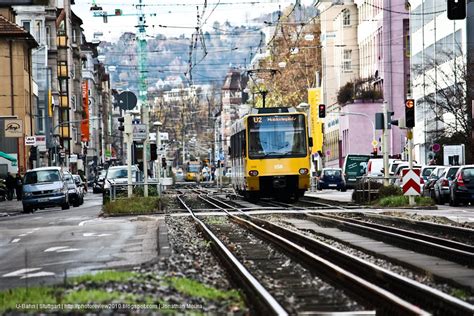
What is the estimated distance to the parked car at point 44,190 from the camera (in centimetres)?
5041

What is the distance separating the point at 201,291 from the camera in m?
13.9

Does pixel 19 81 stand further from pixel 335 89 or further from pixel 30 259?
pixel 30 259

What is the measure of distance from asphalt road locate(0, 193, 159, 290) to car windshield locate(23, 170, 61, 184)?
14188mm

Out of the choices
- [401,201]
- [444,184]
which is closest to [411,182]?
[401,201]

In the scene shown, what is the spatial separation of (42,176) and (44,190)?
0.84 metres

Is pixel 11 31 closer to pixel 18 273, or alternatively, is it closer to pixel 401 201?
pixel 401 201

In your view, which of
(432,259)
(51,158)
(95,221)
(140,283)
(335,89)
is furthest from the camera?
(335,89)

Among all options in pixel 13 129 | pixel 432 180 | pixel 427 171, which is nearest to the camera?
pixel 432 180

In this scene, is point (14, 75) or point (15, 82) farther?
point (15, 82)

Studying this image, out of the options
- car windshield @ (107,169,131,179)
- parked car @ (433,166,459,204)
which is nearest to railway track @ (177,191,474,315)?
parked car @ (433,166,459,204)

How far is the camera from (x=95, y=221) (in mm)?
35344

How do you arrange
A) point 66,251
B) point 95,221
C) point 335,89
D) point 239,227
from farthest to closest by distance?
point 335,89 → point 95,221 → point 239,227 → point 66,251

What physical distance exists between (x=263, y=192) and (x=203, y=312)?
3788cm

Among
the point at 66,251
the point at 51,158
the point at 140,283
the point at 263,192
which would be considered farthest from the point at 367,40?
the point at 140,283
